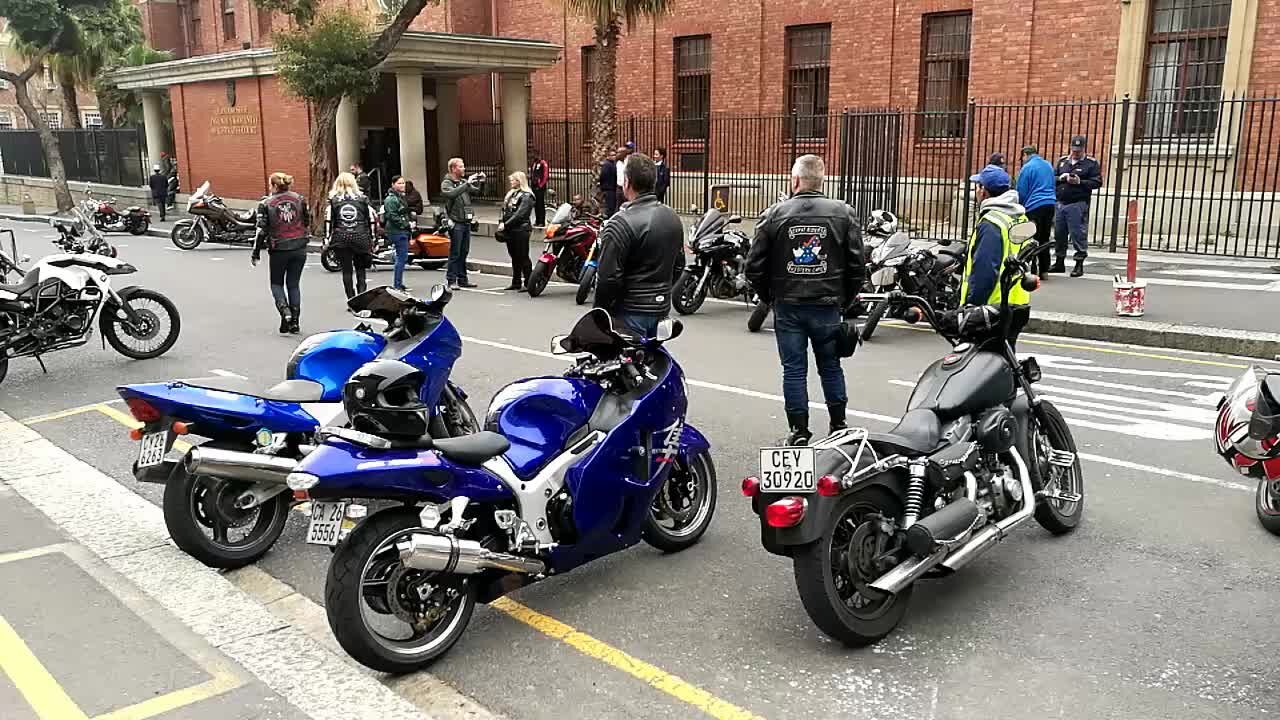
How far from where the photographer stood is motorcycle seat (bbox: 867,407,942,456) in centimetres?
433

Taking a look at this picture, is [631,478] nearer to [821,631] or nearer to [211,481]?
[821,631]

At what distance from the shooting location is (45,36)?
31719mm

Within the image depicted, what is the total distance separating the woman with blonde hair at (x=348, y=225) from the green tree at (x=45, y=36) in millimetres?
23756

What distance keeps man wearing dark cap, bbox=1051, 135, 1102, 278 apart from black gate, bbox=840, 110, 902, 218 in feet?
11.0

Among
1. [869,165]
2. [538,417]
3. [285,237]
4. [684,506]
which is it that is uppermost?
[869,165]

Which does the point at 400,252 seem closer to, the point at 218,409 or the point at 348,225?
the point at 348,225

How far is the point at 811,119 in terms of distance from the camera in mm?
24328

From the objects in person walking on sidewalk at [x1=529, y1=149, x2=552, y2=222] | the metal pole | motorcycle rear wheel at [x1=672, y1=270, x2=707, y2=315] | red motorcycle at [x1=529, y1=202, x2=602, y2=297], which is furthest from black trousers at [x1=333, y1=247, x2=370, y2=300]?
the metal pole

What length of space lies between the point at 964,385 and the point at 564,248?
11.1 metres

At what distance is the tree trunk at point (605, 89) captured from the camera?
2120 cm

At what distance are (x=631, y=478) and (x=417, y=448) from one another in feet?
3.59

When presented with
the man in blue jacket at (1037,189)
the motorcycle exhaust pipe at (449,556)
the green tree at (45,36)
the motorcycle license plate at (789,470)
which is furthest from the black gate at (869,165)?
Result: the green tree at (45,36)

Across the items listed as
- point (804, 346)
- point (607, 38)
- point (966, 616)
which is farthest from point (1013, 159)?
point (966, 616)

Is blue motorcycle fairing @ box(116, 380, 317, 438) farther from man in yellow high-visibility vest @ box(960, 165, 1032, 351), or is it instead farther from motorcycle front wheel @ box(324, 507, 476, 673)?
man in yellow high-visibility vest @ box(960, 165, 1032, 351)
